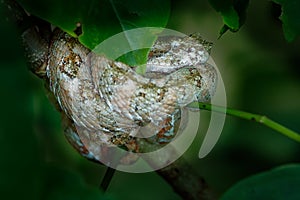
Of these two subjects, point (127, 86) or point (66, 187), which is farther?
point (127, 86)

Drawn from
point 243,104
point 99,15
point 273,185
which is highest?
point 99,15

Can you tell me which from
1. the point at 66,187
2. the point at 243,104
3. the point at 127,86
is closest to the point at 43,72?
the point at 127,86

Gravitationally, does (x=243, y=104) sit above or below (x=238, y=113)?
below

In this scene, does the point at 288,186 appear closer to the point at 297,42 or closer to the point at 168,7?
the point at 168,7

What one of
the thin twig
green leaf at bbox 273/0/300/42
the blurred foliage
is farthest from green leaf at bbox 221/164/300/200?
the blurred foliage

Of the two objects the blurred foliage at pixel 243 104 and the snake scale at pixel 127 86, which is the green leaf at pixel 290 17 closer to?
the snake scale at pixel 127 86

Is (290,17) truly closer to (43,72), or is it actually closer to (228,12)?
(228,12)
